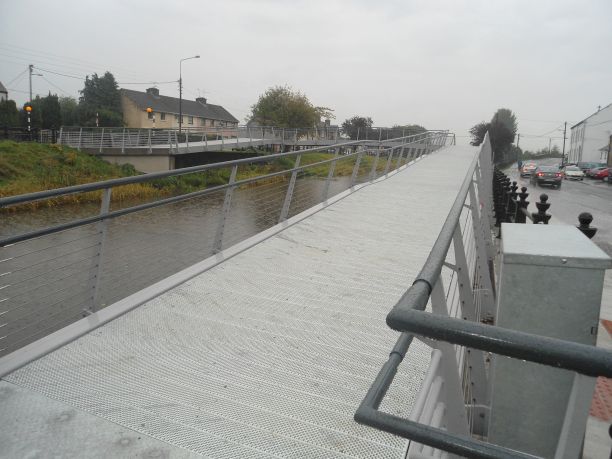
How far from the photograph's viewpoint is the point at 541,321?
226 centimetres

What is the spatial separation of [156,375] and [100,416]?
0.40 meters

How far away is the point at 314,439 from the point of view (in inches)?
82.2

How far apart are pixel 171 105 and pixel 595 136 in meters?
63.7

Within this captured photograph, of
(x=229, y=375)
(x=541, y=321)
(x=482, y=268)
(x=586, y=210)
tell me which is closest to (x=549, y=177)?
(x=586, y=210)

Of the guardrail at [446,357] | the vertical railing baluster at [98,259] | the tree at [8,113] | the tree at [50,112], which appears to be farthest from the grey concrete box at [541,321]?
the tree at [50,112]

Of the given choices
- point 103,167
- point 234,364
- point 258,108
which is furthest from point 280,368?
point 258,108

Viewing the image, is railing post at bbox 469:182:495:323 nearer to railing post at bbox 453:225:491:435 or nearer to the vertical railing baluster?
railing post at bbox 453:225:491:435

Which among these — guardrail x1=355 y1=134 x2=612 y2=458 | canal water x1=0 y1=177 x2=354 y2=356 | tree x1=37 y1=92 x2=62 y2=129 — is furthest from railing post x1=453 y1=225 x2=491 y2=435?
tree x1=37 y1=92 x2=62 y2=129

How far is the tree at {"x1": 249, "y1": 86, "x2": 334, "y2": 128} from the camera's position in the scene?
5797 centimetres

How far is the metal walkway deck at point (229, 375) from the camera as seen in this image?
2074mm

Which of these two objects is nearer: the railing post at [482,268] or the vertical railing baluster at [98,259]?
the vertical railing baluster at [98,259]

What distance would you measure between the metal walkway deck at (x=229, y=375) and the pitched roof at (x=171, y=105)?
68192 millimetres

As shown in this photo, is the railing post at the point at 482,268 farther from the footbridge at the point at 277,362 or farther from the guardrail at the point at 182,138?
the guardrail at the point at 182,138

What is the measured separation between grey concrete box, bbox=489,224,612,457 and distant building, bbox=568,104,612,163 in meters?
69.2
